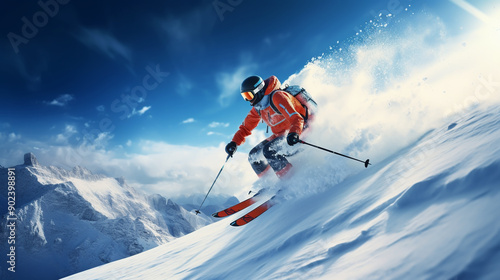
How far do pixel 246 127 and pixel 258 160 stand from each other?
4.07 feet

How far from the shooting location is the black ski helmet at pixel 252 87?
6059 millimetres

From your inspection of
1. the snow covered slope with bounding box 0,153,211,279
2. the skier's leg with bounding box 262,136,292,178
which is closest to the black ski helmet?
the skier's leg with bounding box 262,136,292,178

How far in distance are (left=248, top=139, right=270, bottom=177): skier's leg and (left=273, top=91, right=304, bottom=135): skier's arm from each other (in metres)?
1.24

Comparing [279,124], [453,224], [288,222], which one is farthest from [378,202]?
[279,124]

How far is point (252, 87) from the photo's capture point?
603cm

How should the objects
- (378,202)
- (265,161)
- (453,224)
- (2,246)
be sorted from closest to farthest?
(453,224) → (378,202) → (265,161) → (2,246)

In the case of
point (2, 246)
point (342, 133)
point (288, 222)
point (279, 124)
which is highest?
point (2, 246)

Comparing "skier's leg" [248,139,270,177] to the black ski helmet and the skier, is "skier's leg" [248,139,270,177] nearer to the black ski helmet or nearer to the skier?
the skier

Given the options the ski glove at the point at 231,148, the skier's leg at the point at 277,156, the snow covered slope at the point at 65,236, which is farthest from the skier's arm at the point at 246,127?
the snow covered slope at the point at 65,236

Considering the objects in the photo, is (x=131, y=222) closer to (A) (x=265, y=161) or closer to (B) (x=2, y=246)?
(B) (x=2, y=246)

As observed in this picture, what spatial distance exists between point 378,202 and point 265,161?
4475mm

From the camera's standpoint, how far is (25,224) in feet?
478

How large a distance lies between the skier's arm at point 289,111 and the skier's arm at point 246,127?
1.60 m

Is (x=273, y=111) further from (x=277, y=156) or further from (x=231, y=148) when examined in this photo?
(x=231, y=148)
